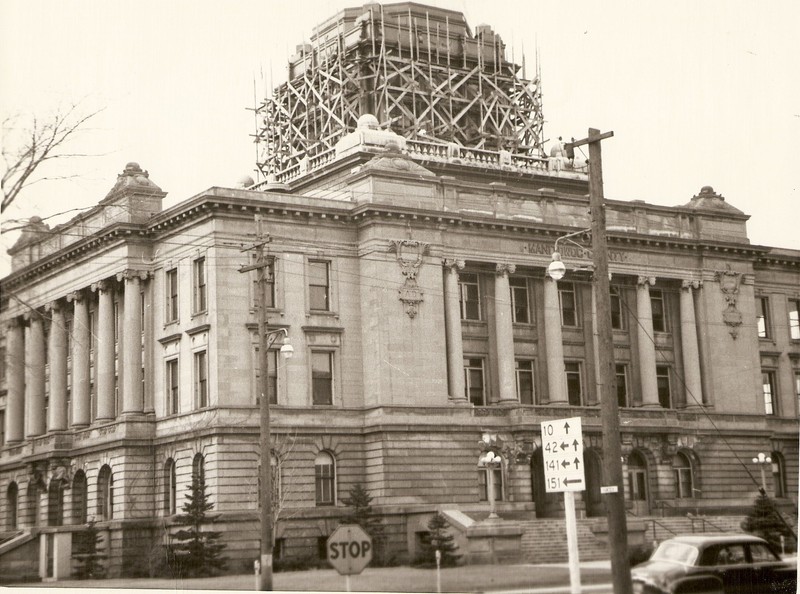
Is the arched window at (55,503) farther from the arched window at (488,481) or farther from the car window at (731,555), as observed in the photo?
the car window at (731,555)

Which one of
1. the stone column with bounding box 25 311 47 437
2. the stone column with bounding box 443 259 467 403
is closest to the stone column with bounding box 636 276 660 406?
the stone column with bounding box 443 259 467 403

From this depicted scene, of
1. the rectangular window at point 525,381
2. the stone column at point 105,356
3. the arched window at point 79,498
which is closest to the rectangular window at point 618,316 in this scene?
the rectangular window at point 525,381

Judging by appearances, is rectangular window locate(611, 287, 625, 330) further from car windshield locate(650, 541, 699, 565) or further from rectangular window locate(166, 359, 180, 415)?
car windshield locate(650, 541, 699, 565)

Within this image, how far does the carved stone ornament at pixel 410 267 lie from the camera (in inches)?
1800

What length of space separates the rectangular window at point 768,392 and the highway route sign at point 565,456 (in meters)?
21.8

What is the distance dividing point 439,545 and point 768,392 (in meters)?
13.5

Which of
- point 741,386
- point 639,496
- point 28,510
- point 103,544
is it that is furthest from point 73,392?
point 741,386

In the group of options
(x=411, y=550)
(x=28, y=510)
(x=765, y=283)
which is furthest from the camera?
(x=28, y=510)

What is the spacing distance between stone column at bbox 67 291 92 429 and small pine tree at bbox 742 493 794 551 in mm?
26296

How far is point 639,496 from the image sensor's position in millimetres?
46906

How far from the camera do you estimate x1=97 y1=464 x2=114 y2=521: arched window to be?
46.7 m

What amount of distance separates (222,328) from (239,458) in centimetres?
434

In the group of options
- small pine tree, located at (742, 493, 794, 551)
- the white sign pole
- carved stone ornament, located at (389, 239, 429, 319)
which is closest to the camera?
the white sign pole

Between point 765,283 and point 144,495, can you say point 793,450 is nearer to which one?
point 765,283
